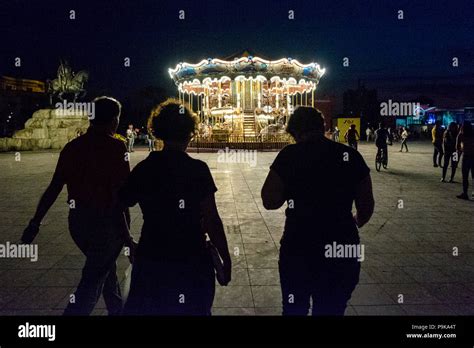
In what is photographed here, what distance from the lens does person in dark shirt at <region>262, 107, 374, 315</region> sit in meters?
2.49

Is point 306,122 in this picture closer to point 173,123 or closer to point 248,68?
point 173,123

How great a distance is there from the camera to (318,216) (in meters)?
2.50

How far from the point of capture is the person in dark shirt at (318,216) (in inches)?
97.9

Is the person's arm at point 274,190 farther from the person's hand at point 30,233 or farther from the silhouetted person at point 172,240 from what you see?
the person's hand at point 30,233

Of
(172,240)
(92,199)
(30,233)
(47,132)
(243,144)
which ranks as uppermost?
(47,132)

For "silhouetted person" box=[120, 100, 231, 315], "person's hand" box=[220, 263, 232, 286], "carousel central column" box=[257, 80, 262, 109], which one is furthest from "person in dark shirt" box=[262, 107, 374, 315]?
"carousel central column" box=[257, 80, 262, 109]

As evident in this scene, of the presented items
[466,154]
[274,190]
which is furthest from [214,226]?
[466,154]

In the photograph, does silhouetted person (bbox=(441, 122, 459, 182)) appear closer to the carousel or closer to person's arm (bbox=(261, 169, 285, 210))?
person's arm (bbox=(261, 169, 285, 210))

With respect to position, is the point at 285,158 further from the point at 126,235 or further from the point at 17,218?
the point at 17,218

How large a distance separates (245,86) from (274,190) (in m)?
26.0

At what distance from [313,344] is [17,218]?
20.2ft

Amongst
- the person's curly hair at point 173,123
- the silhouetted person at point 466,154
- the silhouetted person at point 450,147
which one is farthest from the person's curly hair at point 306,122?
the silhouetted person at point 450,147

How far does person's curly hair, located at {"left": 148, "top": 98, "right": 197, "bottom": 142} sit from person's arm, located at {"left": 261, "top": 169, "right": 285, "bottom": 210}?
555 mm

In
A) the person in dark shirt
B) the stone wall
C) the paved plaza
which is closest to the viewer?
the person in dark shirt
